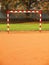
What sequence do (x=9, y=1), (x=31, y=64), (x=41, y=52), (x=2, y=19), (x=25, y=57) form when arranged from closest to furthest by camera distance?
1. (x=31, y=64)
2. (x=25, y=57)
3. (x=41, y=52)
4. (x=2, y=19)
5. (x=9, y=1)

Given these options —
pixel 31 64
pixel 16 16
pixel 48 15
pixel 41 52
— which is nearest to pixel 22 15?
pixel 16 16

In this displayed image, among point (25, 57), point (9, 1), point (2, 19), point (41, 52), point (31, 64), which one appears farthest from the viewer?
point (9, 1)

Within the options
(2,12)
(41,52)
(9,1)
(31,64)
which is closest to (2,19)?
(2,12)

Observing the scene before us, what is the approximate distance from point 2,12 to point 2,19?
1.56m

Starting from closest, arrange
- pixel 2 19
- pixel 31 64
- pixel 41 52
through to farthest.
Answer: pixel 31 64, pixel 41 52, pixel 2 19

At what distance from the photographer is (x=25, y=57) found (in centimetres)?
835

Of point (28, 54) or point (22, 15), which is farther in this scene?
point (22, 15)

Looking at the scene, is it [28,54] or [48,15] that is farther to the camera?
[48,15]

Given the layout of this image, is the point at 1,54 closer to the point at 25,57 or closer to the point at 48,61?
the point at 25,57

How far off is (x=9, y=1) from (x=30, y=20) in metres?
3.98

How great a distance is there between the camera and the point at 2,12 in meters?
25.8

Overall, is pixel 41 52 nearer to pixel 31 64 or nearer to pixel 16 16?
pixel 31 64

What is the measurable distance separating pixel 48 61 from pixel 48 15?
58.3 feet

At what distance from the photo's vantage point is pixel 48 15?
25.3 m
